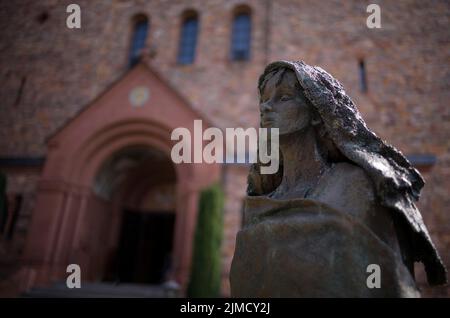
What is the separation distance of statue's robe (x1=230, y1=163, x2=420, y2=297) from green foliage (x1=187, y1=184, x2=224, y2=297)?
6.24 meters

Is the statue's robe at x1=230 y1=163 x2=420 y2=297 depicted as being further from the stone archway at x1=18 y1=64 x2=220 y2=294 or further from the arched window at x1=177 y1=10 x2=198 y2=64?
the arched window at x1=177 y1=10 x2=198 y2=64

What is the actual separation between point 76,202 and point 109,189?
4.43ft

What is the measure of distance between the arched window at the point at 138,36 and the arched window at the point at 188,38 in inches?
55.5

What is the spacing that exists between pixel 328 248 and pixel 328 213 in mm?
138

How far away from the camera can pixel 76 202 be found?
30.4ft

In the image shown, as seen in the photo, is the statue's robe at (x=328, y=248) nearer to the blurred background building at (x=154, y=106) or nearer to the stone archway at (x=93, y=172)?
the blurred background building at (x=154, y=106)

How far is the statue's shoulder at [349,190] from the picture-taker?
145cm

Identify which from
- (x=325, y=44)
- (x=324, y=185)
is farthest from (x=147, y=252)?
(x=324, y=185)

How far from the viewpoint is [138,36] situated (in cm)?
1351

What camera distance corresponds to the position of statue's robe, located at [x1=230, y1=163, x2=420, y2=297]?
4.42ft

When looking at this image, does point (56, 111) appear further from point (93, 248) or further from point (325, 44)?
point (325, 44)

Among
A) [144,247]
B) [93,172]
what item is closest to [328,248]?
[93,172]
